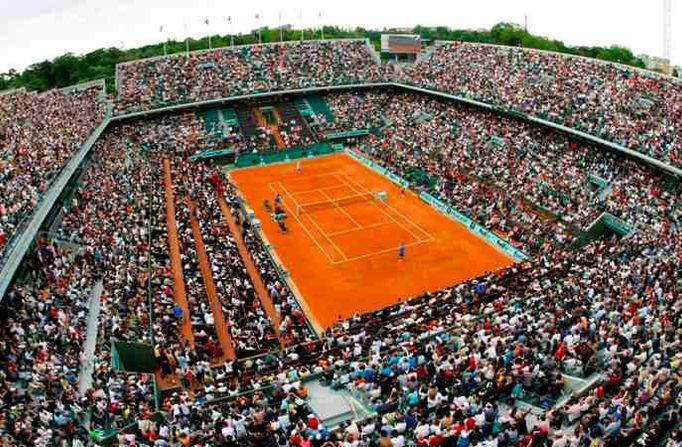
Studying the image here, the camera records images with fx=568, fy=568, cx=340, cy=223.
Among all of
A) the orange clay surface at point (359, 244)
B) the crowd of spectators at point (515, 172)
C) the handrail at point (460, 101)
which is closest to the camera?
the orange clay surface at point (359, 244)

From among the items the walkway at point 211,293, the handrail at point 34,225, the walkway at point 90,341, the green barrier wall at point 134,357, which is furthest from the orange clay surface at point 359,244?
the handrail at point 34,225

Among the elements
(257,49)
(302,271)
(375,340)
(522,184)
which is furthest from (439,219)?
(257,49)

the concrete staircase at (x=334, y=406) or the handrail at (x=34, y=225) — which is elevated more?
the handrail at (x=34, y=225)

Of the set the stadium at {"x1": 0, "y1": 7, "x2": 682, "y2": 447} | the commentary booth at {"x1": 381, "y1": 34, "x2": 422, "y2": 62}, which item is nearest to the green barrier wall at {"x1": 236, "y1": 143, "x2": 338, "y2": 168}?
the stadium at {"x1": 0, "y1": 7, "x2": 682, "y2": 447}

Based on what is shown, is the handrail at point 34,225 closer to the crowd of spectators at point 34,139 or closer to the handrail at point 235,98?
the crowd of spectators at point 34,139

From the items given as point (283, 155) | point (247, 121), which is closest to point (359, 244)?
point (283, 155)

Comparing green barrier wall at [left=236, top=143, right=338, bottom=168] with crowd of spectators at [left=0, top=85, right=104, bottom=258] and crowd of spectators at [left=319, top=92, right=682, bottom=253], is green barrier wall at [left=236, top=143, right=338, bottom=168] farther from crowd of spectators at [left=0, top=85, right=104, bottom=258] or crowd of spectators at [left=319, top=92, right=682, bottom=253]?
crowd of spectators at [left=0, top=85, right=104, bottom=258]

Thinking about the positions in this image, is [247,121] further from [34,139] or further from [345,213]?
[34,139]

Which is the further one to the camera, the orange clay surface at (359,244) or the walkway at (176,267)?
the orange clay surface at (359,244)
